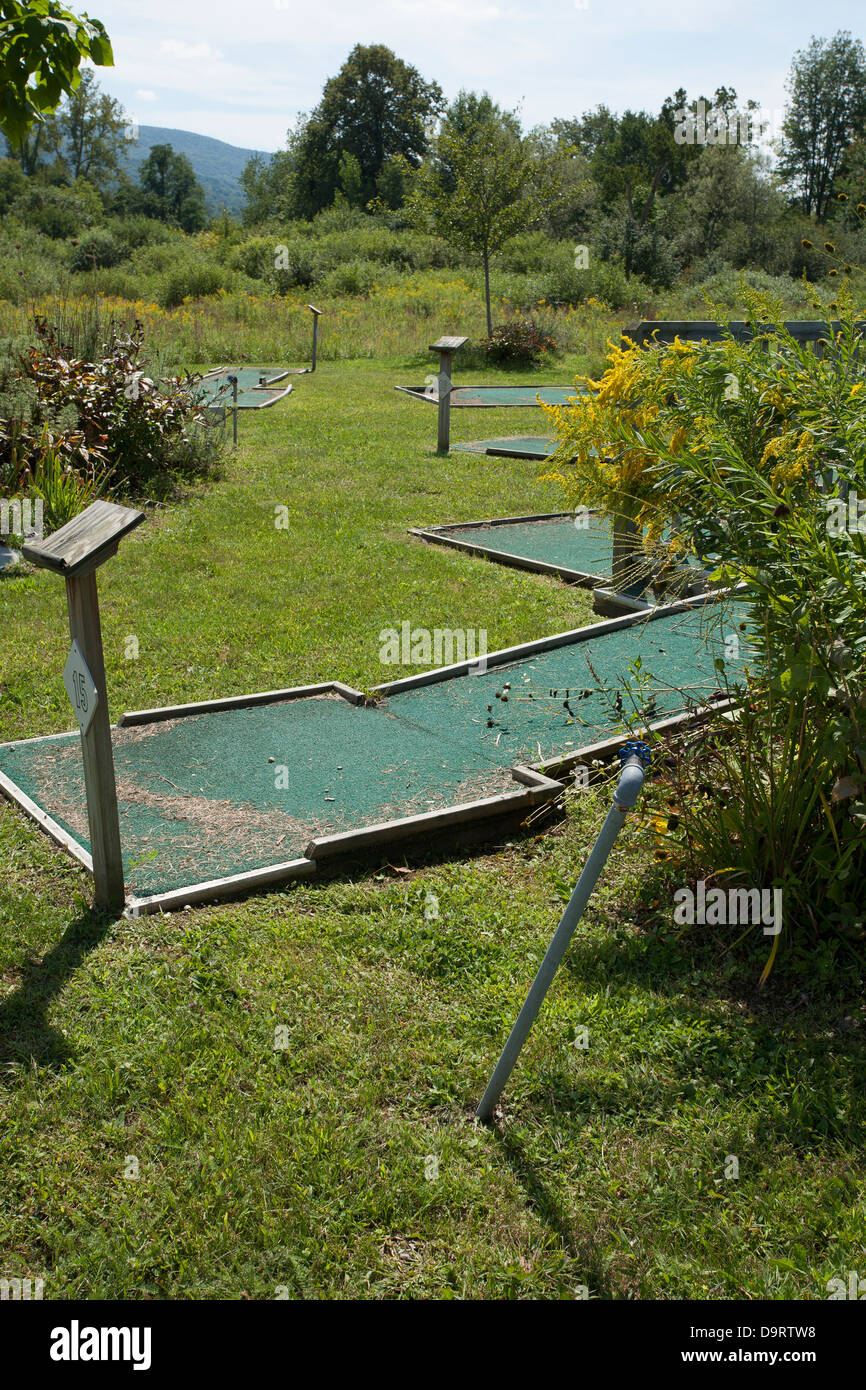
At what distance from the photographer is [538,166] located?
23.7m

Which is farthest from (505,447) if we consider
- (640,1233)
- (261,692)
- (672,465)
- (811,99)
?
(811,99)

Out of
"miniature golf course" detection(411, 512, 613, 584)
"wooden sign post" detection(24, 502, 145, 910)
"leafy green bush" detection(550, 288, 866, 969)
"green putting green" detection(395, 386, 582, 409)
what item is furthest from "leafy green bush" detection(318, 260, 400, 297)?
"wooden sign post" detection(24, 502, 145, 910)

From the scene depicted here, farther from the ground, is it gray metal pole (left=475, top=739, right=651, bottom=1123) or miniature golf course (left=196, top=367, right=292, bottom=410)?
miniature golf course (left=196, top=367, right=292, bottom=410)

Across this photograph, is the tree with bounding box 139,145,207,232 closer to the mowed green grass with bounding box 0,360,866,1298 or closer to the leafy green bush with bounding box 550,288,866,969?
the leafy green bush with bounding box 550,288,866,969

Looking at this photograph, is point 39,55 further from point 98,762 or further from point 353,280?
point 353,280

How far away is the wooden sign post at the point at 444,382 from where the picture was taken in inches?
516

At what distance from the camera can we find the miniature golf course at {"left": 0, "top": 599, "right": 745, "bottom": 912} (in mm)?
4672

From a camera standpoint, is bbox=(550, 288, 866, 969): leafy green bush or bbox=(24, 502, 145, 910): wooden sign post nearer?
bbox=(550, 288, 866, 969): leafy green bush

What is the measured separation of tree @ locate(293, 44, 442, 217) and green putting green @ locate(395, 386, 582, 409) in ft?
160

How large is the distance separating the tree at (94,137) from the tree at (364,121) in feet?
60.5

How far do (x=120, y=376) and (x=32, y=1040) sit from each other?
361 inches

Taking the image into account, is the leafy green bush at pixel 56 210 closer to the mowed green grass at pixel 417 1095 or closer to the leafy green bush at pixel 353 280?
the leafy green bush at pixel 353 280

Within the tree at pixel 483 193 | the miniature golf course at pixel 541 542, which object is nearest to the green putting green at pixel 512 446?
the miniature golf course at pixel 541 542

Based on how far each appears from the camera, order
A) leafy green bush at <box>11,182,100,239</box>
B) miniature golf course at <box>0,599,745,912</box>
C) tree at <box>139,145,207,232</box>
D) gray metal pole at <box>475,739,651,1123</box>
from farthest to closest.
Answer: tree at <box>139,145,207,232</box>, leafy green bush at <box>11,182,100,239</box>, miniature golf course at <box>0,599,745,912</box>, gray metal pole at <box>475,739,651,1123</box>
